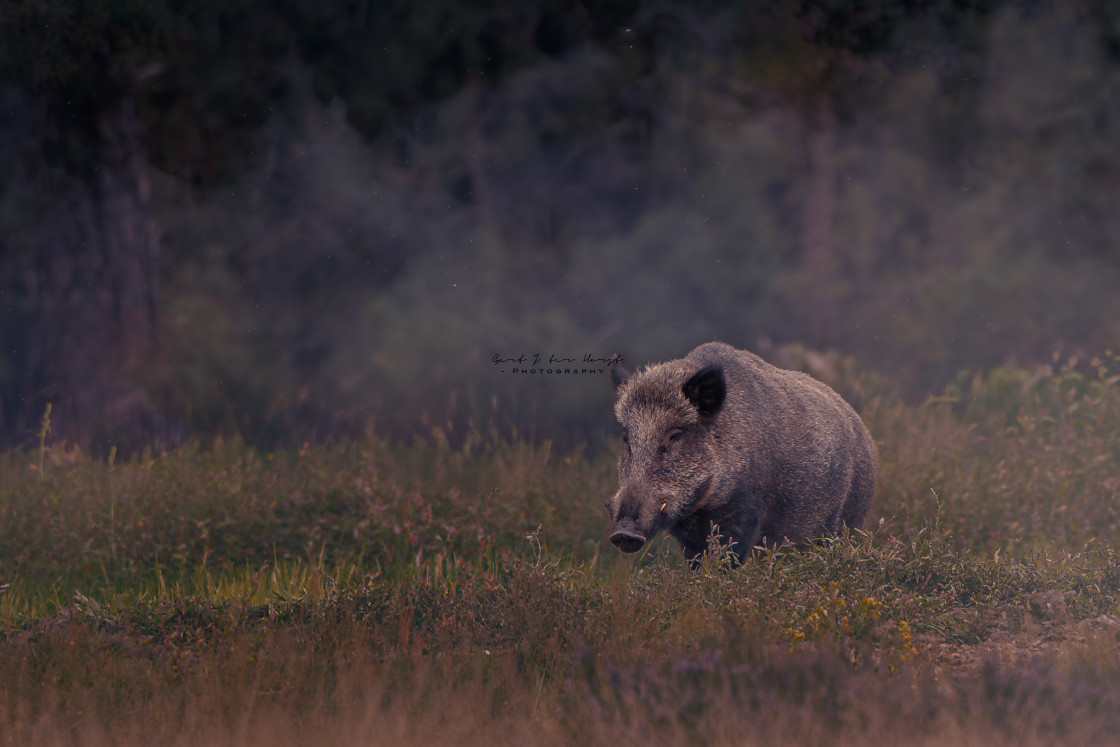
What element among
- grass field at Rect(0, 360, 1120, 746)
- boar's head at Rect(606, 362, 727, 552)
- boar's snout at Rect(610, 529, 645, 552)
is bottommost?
grass field at Rect(0, 360, 1120, 746)

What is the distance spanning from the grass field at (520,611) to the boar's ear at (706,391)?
91cm

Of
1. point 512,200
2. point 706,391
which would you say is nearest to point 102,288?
point 512,200

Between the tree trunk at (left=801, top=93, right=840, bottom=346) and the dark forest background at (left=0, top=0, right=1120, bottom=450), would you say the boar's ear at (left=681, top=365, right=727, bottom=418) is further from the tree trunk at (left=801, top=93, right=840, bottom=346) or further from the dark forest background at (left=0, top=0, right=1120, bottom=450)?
the tree trunk at (left=801, top=93, right=840, bottom=346)

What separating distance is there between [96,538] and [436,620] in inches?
141

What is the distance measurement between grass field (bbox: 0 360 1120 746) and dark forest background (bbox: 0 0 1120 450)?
2.36m

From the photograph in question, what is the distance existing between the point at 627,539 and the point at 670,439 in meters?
0.85

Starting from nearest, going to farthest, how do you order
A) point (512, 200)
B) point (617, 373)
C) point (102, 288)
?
point (617, 373) → point (102, 288) → point (512, 200)

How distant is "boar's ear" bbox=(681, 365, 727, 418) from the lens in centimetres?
620

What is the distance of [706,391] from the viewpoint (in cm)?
627

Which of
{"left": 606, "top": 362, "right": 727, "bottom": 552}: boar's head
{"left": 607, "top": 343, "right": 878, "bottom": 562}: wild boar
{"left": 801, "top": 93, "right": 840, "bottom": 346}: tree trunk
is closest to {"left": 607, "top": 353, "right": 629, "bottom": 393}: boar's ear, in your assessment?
{"left": 607, "top": 343, "right": 878, "bottom": 562}: wild boar

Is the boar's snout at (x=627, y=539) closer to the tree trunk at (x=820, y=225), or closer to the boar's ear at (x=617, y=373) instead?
the boar's ear at (x=617, y=373)

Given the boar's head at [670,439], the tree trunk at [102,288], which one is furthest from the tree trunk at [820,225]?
the boar's head at [670,439]

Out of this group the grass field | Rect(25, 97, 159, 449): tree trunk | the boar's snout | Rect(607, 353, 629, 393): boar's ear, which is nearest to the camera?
the grass field

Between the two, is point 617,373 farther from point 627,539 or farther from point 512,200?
point 512,200
